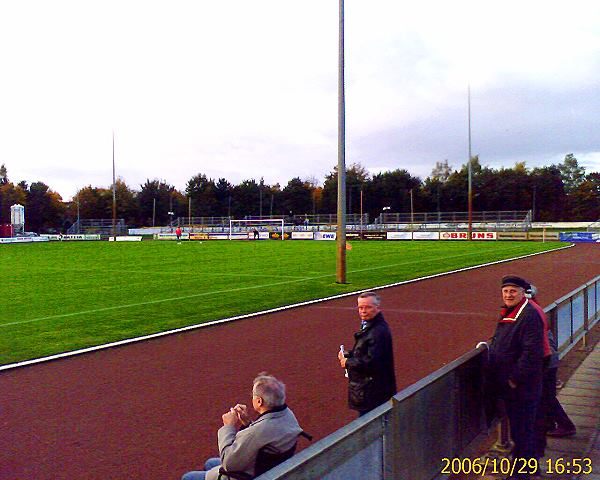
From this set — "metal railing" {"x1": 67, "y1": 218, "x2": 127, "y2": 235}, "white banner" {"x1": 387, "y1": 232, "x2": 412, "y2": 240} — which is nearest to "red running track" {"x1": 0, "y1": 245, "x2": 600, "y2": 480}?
"white banner" {"x1": 387, "y1": 232, "x2": 412, "y2": 240}

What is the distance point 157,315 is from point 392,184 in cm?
10326

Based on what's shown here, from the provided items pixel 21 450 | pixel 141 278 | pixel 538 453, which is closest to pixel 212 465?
pixel 21 450

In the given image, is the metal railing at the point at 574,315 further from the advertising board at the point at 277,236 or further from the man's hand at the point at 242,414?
the advertising board at the point at 277,236

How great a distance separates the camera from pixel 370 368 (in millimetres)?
5234

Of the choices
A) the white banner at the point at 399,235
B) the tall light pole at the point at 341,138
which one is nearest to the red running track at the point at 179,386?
Answer: the tall light pole at the point at 341,138

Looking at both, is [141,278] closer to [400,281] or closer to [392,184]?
[400,281]

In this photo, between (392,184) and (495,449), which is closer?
(495,449)

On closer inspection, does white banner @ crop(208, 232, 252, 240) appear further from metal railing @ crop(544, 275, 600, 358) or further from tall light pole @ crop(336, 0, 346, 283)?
metal railing @ crop(544, 275, 600, 358)

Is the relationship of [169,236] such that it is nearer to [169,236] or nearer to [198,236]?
[169,236]

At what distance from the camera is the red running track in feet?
18.5

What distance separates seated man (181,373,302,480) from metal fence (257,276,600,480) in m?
0.62

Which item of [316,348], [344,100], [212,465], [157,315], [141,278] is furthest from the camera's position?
[141,278]

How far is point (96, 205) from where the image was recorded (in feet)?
385

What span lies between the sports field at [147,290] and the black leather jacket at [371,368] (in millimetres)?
6439
